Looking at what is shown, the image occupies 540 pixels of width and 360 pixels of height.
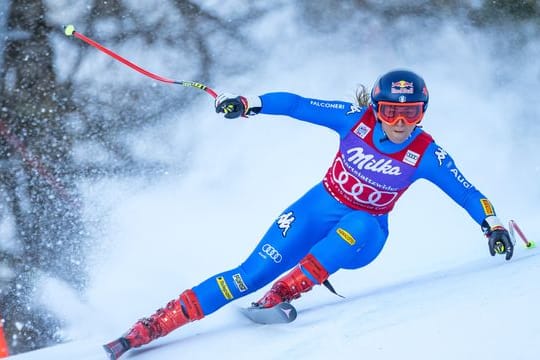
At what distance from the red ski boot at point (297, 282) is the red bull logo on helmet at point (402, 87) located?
0.84 metres

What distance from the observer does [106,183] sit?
6227 millimetres

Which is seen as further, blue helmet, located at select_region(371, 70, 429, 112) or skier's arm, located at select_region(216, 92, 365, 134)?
skier's arm, located at select_region(216, 92, 365, 134)

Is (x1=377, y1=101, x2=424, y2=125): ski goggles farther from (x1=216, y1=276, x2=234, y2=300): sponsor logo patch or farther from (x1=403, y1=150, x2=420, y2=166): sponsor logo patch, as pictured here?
(x1=216, y1=276, x2=234, y2=300): sponsor logo patch

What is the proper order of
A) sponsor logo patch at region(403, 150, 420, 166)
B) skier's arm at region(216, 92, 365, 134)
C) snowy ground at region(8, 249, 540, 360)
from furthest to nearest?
1. skier's arm at region(216, 92, 365, 134)
2. sponsor logo patch at region(403, 150, 420, 166)
3. snowy ground at region(8, 249, 540, 360)

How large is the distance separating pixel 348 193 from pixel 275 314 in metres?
0.73

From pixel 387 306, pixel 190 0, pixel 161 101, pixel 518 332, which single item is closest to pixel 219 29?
pixel 190 0

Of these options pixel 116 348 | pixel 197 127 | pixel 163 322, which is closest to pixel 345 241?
pixel 163 322

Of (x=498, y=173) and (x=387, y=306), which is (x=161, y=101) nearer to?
(x=498, y=173)

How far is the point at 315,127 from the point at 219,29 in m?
1.44

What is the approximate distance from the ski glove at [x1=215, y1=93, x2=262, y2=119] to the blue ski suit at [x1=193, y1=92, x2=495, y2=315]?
2.4 inches

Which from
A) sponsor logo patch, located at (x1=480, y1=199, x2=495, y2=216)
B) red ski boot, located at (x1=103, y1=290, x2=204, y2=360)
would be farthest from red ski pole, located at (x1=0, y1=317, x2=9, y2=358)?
sponsor logo patch, located at (x1=480, y1=199, x2=495, y2=216)

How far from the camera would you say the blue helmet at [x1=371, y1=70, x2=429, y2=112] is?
333 cm

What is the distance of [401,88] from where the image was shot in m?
3.35

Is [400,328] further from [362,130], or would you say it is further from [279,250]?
[362,130]
